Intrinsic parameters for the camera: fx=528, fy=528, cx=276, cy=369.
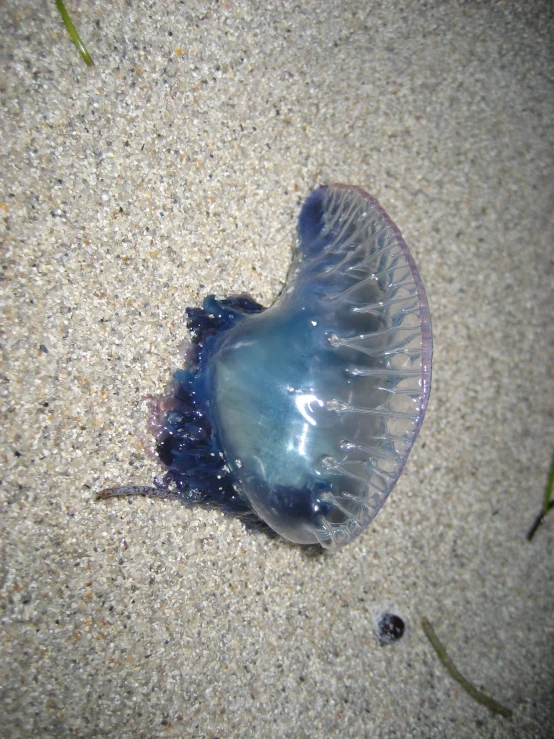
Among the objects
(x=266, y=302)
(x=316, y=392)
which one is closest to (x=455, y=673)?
(x=316, y=392)

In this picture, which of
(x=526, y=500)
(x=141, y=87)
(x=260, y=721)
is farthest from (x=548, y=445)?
(x=141, y=87)

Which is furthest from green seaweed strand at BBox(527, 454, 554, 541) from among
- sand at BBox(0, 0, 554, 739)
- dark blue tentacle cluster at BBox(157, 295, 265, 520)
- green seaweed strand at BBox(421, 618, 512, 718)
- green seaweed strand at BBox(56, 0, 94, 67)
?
green seaweed strand at BBox(56, 0, 94, 67)

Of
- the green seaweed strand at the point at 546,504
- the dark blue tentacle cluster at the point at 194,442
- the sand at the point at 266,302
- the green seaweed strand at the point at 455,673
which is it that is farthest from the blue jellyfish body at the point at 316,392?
the green seaweed strand at the point at 546,504

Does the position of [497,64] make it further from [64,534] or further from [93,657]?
[93,657]

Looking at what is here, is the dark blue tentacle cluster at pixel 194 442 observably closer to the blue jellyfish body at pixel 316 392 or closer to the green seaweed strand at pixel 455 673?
the blue jellyfish body at pixel 316 392

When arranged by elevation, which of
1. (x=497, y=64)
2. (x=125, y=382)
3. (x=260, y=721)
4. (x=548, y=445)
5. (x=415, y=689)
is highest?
(x=497, y=64)

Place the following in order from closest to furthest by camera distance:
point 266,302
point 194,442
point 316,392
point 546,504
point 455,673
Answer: point 316,392, point 194,442, point 266,302, point 455,673, point 546,504

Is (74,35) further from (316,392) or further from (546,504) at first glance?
(546,504)
